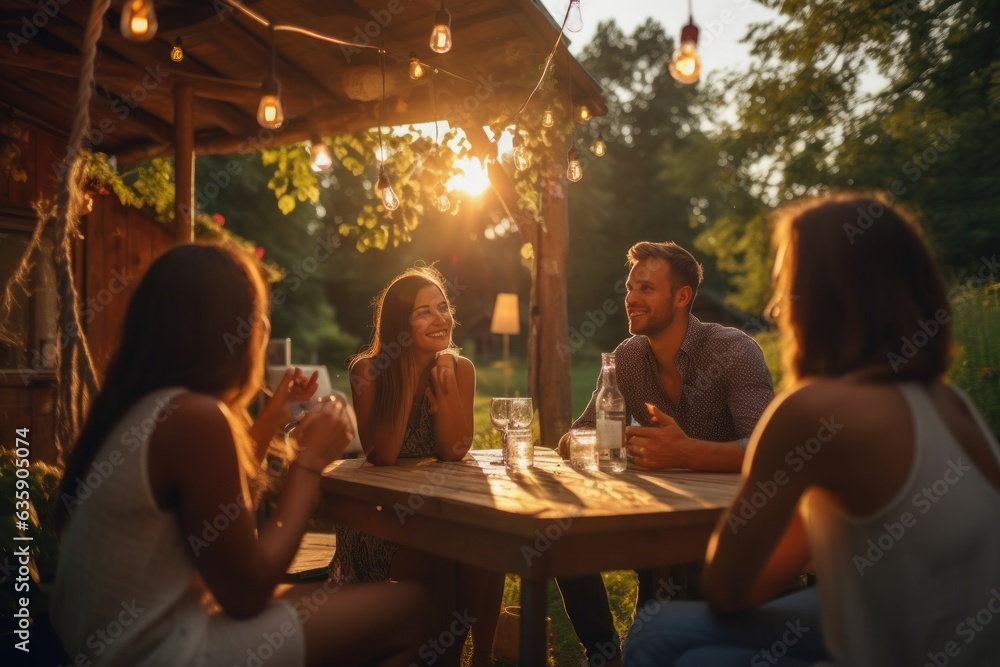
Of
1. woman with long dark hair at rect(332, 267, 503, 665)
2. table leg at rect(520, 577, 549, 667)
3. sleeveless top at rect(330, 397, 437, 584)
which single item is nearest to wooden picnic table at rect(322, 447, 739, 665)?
table leg at rect(520, 577, 549, 667)

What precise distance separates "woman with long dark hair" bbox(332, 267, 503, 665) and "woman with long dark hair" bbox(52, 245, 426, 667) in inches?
36.6

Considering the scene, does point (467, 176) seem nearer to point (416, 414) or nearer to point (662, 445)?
point (416, 414)

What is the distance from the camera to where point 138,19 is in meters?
2.48

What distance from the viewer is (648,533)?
200cm

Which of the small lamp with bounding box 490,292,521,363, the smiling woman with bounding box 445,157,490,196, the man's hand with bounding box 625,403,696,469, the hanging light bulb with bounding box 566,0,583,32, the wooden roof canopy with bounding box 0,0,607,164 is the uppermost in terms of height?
the wooden roof canopy with bounding box 0,0,607,164

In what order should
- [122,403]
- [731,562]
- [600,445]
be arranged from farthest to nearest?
[600,445]
[122,403]
[731,562]

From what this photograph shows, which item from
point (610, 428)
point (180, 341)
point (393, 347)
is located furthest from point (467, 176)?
point (180, 341)

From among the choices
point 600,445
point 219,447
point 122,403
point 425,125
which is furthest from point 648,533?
point 425,125

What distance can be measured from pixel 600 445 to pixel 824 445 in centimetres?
137

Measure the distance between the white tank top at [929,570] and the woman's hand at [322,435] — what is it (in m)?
1.14

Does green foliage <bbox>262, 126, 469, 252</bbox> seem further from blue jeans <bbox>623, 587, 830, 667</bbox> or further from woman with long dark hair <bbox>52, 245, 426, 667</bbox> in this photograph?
blue jeans <bbox>623, 587, 830, 667</bbox>

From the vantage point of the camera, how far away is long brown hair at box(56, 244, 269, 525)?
1.76m

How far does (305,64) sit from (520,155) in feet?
5.18

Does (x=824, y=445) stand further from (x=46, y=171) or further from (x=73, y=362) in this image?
(x=46, y=171)
